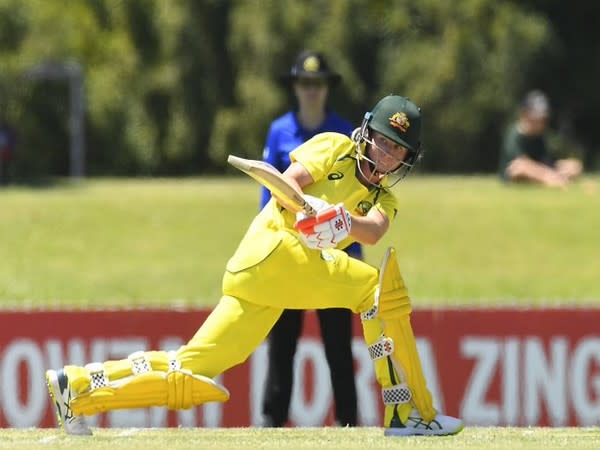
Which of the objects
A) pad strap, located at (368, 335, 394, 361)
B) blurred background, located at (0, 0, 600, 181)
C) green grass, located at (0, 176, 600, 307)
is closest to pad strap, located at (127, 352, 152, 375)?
pad strap, located at (368, 335, 394, 361)

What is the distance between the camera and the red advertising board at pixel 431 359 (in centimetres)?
957

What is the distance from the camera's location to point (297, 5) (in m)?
25.8

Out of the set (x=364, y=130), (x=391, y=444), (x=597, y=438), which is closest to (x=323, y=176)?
(x=364, y=130)

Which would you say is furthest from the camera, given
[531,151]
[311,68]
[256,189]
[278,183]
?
[256,189]

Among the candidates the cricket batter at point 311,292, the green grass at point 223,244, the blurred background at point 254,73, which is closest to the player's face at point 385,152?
the cricket batter at point 311,292

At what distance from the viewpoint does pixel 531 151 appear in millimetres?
13734

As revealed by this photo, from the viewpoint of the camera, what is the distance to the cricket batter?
617cm

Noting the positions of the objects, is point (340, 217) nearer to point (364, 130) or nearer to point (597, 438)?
point (364, 130)

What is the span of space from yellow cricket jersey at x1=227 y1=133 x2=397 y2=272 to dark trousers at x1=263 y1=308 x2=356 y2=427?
1492 millimetres

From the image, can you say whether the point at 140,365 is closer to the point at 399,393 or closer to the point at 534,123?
the point at 399,393

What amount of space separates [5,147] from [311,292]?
14.4 metres

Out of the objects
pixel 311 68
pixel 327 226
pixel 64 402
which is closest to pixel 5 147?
pixel 311 68

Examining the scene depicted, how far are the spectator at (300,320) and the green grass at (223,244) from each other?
4.55m

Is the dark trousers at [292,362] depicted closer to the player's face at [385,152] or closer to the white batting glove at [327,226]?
the player's face at [385,152]
